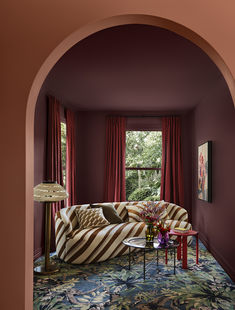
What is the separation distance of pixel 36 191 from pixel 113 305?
1.90 metres

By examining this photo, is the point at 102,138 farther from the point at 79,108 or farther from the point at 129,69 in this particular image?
the point at 129,69

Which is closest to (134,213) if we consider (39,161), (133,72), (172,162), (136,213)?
(136,213)

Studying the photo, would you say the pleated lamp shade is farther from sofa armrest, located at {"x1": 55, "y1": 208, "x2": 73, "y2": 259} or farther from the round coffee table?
the round coffee table

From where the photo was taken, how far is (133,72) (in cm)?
478

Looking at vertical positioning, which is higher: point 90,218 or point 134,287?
point 90,218

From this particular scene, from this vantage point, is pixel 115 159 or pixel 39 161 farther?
pixel 115 159

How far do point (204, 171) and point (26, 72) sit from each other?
182 inches

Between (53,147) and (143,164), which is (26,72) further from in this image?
(143,164)

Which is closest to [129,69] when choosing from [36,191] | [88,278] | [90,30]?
[36,191]

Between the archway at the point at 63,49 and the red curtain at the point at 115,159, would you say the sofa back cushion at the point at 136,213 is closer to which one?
the red curtain at the point at 115,159

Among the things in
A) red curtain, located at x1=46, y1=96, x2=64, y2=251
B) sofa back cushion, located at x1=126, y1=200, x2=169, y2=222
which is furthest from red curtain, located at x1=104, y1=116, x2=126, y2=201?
red curtain, located at x1=46, y1=96, x2=64, y2=251

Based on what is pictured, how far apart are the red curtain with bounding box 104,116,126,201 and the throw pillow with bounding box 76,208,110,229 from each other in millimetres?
1841

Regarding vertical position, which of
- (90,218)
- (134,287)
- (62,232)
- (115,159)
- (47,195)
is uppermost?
(115,159)

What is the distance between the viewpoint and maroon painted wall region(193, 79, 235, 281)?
4.52 m
